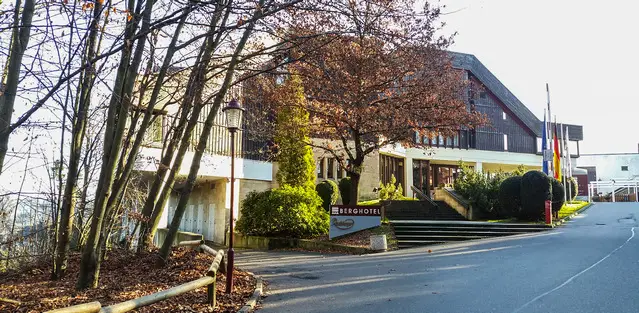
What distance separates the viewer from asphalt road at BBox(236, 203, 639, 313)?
7332mm

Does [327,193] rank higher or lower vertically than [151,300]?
higher

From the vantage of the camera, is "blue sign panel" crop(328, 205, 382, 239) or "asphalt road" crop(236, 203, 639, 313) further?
"blue sign panel" crop(328, 205, 382, 239)

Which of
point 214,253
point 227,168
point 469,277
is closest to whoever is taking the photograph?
point 469,277

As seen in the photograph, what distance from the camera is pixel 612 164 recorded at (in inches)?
2235

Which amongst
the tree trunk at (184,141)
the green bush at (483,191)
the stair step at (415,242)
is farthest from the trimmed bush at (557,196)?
the tree trunk at (184,141)

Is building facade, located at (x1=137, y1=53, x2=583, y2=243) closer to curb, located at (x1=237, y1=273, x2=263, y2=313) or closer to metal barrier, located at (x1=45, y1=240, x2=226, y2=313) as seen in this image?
curb, located at (x1=237, y1=273, x2=263, y2=313)

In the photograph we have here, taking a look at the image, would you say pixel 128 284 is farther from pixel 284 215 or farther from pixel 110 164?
pixel 284 215

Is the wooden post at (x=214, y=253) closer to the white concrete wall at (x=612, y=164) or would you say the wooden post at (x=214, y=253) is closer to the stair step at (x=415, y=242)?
→ the stair step at (x=415, y=242)

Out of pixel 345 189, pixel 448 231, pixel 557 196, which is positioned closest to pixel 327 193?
pixel 345 189

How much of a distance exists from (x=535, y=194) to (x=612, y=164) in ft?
142

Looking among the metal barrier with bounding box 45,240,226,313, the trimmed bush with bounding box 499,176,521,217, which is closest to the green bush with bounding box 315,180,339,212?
the trimmed bush with bounding box 499,176,521,217

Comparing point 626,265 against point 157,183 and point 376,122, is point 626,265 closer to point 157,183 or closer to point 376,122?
point 376,122

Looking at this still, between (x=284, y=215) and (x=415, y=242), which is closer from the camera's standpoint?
(x=415, y=242)

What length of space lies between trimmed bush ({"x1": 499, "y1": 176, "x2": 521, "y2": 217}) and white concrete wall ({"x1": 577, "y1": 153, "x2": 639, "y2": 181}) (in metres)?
40.3
